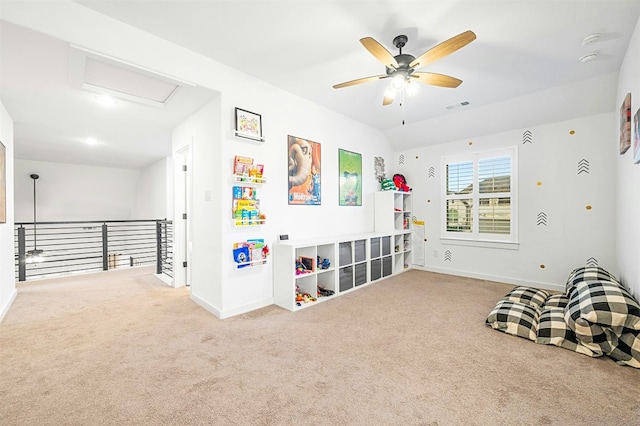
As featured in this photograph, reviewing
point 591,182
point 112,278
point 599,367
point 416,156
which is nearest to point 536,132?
point 591,182

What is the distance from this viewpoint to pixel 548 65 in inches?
118

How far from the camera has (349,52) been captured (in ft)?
8.88

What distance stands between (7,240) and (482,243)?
652 centimetres

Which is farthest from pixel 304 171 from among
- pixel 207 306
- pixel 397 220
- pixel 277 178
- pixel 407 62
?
pixel 397 220

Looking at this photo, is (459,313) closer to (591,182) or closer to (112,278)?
(591,182)

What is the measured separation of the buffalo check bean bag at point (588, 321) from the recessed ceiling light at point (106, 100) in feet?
15.1

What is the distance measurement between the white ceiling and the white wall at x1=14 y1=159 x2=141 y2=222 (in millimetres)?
3343

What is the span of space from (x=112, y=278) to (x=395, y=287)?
15.4 feet

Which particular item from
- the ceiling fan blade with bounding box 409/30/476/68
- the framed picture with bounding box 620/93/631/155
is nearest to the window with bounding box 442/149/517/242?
the framed picture with bounding box 620/93/631/155

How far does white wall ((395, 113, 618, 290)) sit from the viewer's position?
12.1ft

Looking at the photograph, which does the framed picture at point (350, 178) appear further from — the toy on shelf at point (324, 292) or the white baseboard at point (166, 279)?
the white baseboard at point (166, 279)

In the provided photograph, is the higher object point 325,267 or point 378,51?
point 378,51

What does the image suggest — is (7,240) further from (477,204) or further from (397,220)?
(477,204)

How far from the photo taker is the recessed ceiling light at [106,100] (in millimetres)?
3096
